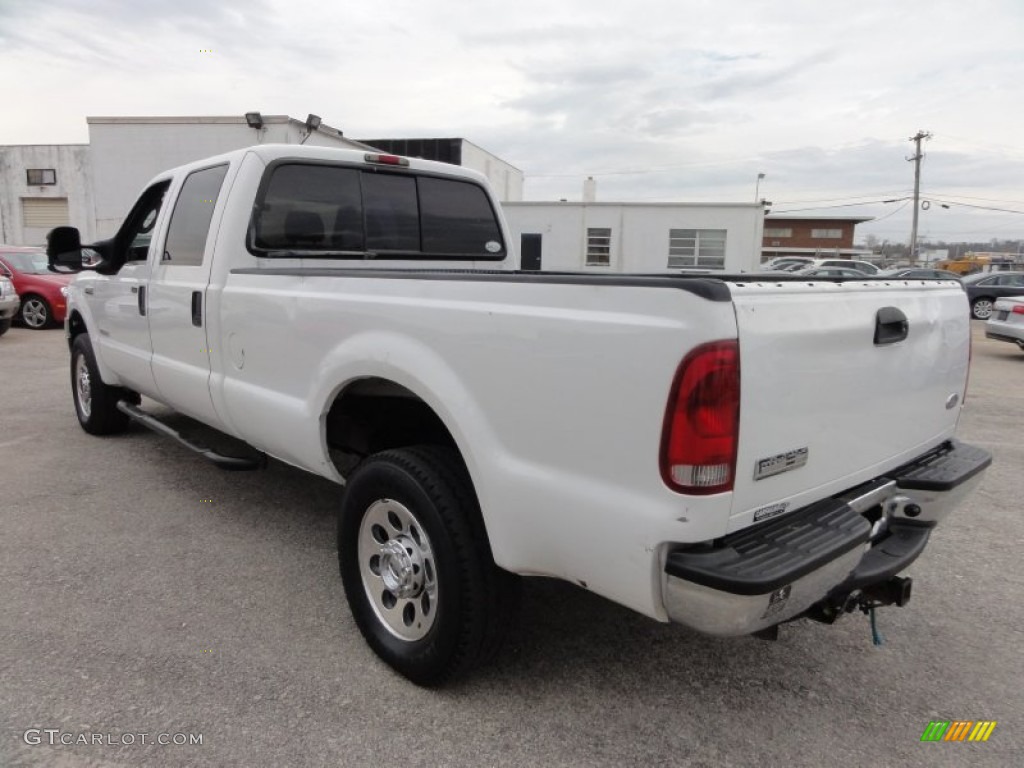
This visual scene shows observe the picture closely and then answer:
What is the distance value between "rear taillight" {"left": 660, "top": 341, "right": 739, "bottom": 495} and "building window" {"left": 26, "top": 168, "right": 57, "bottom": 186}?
1563 inches

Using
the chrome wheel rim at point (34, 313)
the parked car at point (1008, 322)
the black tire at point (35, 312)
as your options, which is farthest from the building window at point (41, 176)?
the parked car at point (1008, 322)

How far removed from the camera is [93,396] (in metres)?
5.86

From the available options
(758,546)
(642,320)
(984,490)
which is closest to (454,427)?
(642,320)

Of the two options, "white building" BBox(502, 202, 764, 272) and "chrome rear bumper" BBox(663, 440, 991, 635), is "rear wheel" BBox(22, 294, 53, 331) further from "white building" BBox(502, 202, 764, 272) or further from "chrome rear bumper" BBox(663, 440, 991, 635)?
"white building" BBox(502, 202, 764, 272)

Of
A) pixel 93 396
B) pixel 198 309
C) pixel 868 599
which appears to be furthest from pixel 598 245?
pixel 868 599

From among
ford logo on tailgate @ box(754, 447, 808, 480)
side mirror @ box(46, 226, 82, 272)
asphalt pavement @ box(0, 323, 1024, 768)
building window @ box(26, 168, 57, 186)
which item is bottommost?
asphalt pavement @ box(0, 323, 1024, 768)

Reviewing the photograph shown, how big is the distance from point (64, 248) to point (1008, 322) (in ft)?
46.3

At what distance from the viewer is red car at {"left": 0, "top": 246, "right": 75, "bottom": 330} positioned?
1386cm

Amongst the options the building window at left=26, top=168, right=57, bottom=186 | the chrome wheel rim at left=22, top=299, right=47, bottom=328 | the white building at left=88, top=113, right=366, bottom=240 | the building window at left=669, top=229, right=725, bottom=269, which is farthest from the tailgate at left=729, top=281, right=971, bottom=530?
the building window at left=26, top=168, right=57, bottom=186

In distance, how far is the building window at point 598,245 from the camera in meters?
31.7

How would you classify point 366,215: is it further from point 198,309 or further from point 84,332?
point 84,332

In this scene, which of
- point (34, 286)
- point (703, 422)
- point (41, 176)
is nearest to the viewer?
point (703, 422)

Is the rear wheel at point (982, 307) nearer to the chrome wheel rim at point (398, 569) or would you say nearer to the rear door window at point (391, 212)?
the rear door window at point (391, 212)

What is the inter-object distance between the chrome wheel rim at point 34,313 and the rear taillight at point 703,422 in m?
15.7
